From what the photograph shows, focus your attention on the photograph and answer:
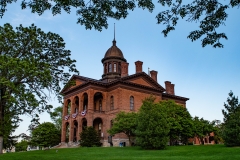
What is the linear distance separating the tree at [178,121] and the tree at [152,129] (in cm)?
631

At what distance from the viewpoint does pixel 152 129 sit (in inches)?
1170

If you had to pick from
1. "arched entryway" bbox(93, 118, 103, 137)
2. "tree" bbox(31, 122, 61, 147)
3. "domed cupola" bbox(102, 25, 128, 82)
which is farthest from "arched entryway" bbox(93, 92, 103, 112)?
"tree" bbox(31, 122, 61, 147)

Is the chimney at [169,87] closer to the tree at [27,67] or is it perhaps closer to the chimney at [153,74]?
the chimney at [153,74]

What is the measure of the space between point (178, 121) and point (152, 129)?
30.2 ft

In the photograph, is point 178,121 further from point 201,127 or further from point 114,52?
point 114,52

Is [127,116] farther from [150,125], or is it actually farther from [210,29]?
[210,29]

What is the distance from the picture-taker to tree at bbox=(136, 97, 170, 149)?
95.2 ft

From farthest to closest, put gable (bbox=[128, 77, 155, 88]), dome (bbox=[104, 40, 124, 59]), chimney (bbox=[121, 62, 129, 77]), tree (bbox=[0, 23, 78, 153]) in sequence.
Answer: dome (bbox=[104, 40, 124, 59])
chimney (bbox=[121, 62, 129, 77])
gable (bbox=[128, 77, 155, 88])
tree (bbox=[0, 23, 78, 153])

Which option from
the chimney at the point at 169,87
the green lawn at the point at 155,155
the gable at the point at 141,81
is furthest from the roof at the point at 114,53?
the green lawn at the point at 155,155

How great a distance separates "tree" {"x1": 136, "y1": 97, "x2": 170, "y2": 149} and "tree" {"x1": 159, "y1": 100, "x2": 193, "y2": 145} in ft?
20.7

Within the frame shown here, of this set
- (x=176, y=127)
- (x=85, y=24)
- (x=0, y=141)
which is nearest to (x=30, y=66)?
(x=0, y=141)

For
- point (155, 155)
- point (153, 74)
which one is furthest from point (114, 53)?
point (155, 155)

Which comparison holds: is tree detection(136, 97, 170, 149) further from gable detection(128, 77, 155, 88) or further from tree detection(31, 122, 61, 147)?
tree detection(31, 122, 61, 147)

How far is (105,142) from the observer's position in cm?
4309
